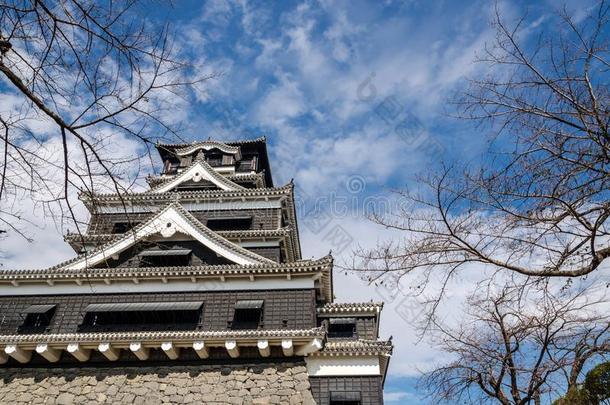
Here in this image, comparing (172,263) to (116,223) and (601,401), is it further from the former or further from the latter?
(601,401)

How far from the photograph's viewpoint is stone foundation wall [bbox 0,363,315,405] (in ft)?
35.5

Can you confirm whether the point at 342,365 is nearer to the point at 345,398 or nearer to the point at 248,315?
the point at 345,398

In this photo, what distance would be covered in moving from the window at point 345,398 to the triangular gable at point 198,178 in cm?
1060

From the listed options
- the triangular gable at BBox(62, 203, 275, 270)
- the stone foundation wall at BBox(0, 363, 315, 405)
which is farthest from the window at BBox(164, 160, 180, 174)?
the stone foundation wall at BBox(0, 363, 315, 405)

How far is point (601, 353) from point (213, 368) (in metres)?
9.33

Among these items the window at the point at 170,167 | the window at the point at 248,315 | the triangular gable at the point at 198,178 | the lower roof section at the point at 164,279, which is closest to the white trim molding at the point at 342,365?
the window at the point at 248,315

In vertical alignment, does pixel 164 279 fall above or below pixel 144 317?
above

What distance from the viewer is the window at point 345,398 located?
1107cm

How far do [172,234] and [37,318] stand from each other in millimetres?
4776

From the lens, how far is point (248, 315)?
12562 mm

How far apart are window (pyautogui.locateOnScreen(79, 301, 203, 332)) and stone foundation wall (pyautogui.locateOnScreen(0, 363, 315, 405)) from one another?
133 cm

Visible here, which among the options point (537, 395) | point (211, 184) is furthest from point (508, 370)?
point (211, 184)

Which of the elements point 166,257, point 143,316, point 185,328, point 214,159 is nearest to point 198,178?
point 214,159

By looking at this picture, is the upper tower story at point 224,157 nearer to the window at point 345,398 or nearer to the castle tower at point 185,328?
the castle tower at point 185,328
